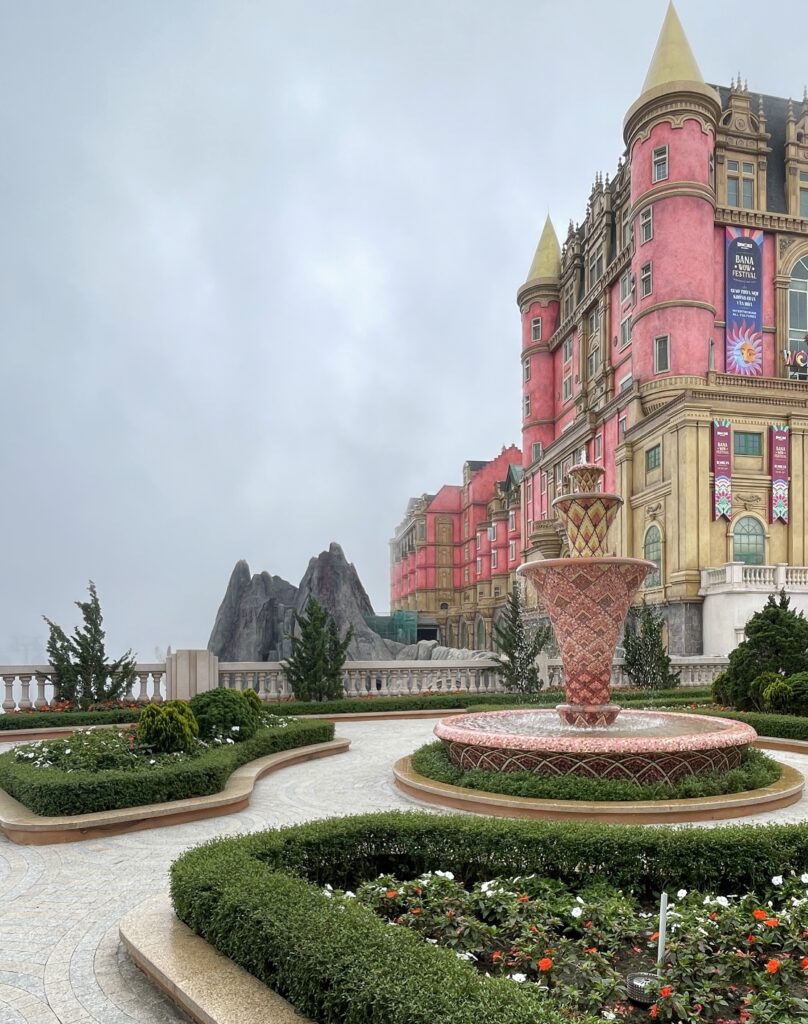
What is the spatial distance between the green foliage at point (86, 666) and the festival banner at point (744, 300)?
33.3 metres

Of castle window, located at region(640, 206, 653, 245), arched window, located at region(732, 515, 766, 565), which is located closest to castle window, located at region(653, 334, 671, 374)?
castle window, located at region(640, 206, 653, 245)

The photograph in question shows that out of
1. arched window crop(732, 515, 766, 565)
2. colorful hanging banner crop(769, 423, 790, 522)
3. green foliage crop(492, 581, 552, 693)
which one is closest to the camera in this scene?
green foliage crop(492, 581, 552, 693)

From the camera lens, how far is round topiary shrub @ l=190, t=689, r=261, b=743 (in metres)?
12.1

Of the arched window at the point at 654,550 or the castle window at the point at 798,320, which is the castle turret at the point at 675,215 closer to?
the castle window at the point at 798,320

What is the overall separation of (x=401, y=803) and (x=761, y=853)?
4847 millimetres

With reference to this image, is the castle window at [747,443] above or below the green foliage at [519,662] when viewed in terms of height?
above

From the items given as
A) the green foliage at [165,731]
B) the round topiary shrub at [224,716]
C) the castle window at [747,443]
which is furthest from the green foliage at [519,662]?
the castle window at [747,443]

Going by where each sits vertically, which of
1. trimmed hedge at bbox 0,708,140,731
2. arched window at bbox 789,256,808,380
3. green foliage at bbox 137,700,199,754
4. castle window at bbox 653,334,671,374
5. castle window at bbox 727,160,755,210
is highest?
castle window at bbox 727,160,755,210

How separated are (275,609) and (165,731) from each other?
31484 mm

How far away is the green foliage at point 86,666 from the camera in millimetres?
18391

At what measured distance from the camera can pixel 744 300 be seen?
133 feet

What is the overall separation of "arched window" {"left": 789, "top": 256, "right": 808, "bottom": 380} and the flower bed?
129 feet

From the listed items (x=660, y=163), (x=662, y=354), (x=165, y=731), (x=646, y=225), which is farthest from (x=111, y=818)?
(x=660, y=163)

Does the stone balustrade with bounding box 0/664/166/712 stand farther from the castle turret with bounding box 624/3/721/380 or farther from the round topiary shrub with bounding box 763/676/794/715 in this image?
the castle turret with bounding box 624/3/721/380
